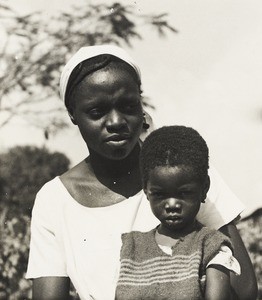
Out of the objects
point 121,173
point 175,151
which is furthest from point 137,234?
point 121,173

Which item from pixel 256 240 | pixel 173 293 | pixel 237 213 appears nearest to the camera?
pixel 173 293

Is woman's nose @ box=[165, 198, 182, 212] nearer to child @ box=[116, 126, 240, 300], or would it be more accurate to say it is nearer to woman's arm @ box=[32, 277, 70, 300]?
child @ box=[116, 126, 240, 300]

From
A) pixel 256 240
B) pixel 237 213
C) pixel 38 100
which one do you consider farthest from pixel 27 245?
pixel 237 213

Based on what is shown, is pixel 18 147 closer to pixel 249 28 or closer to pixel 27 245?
pixel 27 245

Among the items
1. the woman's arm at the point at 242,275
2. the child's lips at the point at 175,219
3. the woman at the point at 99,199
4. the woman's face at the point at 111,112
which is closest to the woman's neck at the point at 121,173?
the woman at the point at 99,199

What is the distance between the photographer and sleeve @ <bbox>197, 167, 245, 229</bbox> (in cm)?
329

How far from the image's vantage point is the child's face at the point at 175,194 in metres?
2.93

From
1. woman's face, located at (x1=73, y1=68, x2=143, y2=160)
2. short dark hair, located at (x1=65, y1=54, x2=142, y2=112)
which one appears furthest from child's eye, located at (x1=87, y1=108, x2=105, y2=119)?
short dark hair, located at (x1=65, y1=54, x2=142, y2=112)

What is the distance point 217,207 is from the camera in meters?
3.31

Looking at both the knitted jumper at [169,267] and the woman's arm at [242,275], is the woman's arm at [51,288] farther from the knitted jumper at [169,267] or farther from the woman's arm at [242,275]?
the woman's arm at [242,275]

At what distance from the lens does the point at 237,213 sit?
10.8 ft

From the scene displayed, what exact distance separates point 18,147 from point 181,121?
30.0 inches

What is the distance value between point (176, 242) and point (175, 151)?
0.29 meters

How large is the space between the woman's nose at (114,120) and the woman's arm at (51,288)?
0.63 meters
